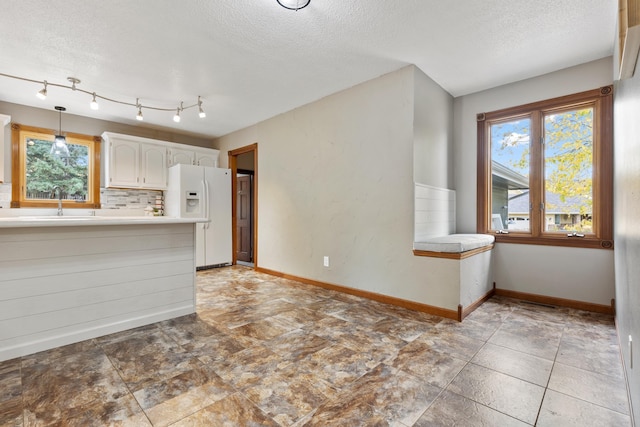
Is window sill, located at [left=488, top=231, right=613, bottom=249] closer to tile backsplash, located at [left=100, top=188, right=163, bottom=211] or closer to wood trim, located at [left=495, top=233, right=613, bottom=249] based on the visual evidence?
wood trim, located at [left=495, top=233, right=613, bottom=249]

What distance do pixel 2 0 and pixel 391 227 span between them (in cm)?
364

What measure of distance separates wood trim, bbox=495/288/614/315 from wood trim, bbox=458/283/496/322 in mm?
133

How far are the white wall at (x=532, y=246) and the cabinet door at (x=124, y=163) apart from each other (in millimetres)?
4893

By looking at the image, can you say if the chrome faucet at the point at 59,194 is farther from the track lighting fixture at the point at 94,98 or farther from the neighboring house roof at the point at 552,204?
the neighboring house roof at the point at 552,204

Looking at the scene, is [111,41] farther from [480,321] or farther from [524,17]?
[480,321]

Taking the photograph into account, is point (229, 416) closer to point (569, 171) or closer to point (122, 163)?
point (569, 171)

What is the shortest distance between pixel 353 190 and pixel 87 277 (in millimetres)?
2697

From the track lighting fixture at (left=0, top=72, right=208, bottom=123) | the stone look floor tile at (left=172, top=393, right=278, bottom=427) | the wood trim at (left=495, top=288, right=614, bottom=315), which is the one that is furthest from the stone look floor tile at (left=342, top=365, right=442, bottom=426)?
the track lighting fixture at (left=0, top=72, right=208, bottom=123)

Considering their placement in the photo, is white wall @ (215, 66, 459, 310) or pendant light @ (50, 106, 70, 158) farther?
pendant light @ (50, 106, 70, 158)

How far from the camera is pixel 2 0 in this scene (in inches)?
84.6

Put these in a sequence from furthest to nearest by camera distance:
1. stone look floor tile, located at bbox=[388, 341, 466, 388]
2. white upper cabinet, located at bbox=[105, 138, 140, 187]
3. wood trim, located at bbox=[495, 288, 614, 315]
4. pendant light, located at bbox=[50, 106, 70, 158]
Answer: white upper cabinet, located at bbox=[105, 138, 140, 187], pendant light, located at bbox=[50, 106, 70, 158], wood trim, located at bbox=[495, 288, 614, 315], stone look floor tile, located at bbox=[388, 341, 466, 388]

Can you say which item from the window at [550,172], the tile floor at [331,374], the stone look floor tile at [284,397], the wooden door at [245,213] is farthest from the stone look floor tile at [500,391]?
the wooden door at [245,213]

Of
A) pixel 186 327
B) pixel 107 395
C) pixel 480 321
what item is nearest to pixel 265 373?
pixel 107 395

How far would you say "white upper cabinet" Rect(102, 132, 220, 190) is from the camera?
4.74 m
